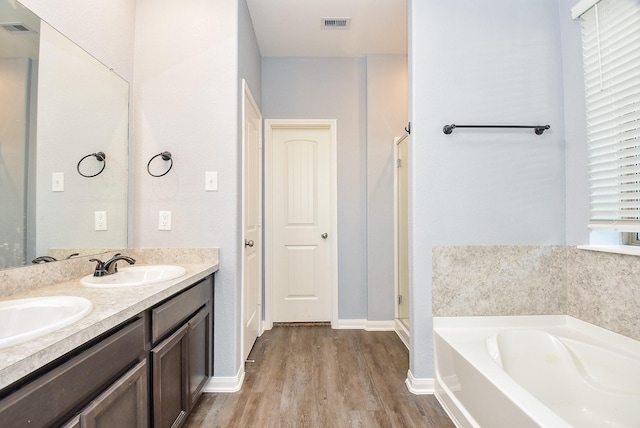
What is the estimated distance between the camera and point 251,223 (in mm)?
2375

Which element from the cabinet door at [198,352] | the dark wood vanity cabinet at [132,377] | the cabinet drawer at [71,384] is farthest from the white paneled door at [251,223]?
the cabinet drawer at [71,384]

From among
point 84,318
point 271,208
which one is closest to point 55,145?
point 84,318

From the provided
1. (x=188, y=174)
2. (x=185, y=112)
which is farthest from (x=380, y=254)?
(x=185, y=112)

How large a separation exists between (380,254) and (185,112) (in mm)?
2057

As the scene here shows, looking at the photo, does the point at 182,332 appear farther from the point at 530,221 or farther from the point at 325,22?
the point at 325,22

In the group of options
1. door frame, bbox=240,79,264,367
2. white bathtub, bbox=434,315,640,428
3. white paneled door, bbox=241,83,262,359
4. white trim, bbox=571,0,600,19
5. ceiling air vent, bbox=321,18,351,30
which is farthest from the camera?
ceiling air vent, bbox=321,18,351,30

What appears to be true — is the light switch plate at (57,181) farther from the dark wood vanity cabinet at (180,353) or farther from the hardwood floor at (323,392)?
the hardwood floor at (323,392)

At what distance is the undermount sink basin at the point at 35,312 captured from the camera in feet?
2.99

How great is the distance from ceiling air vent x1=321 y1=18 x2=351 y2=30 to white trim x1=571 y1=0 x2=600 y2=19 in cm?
150

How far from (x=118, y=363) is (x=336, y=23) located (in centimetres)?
271

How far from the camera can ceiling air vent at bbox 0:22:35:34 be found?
3.63 ft

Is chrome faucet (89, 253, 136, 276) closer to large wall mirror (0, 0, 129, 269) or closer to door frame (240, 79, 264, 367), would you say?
large wall mirror (0, 0, 129, 269)

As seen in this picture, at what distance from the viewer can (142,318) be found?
1.10 metres

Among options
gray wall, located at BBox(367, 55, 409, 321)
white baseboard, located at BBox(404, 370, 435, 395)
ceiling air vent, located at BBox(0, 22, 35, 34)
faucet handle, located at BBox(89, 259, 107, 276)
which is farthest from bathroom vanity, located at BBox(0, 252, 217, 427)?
gray wall, located at BBox(367, 55, 409, 321)
